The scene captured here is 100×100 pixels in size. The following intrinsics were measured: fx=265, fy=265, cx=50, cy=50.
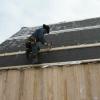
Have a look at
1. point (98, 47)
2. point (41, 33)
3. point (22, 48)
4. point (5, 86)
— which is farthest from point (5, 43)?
point (98, 47)

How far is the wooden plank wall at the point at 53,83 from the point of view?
805 centimetres

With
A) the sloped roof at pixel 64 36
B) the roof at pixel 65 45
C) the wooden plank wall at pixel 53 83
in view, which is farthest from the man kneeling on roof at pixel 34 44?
the wooden plank wall at pixel 53 83

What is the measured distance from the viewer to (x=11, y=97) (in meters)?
8.68

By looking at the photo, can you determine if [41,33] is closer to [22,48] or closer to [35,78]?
[22,48]

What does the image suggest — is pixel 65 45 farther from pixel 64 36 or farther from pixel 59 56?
pixel 64 36

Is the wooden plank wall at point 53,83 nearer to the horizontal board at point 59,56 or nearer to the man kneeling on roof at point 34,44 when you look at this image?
the horizontal board at point 59,56

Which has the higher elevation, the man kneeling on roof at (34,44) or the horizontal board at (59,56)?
the man kneeling on roof at (34,44)

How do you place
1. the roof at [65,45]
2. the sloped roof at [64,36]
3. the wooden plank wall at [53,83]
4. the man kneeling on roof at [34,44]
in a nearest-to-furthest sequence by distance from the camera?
the wooden plank wall at [53,83] < the roof at [65,45] < the man kneeling on roof at [34,44] < the sloped roof at [64,36]

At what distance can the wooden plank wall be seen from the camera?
26.4 ft

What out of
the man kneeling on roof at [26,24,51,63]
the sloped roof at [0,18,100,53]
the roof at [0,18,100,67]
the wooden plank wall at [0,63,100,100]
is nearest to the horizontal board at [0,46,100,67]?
the roof at [0,18,100,67]

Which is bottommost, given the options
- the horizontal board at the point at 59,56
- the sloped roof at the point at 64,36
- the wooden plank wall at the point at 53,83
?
the wooden plank wall at the point at 53,83

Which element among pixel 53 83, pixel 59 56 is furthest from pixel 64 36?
pixel 53 83

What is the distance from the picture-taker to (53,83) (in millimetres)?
8430

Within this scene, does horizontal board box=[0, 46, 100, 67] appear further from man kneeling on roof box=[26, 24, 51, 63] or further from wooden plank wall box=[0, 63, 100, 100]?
wooden plank wall box=[0, 63, 100, 100]
